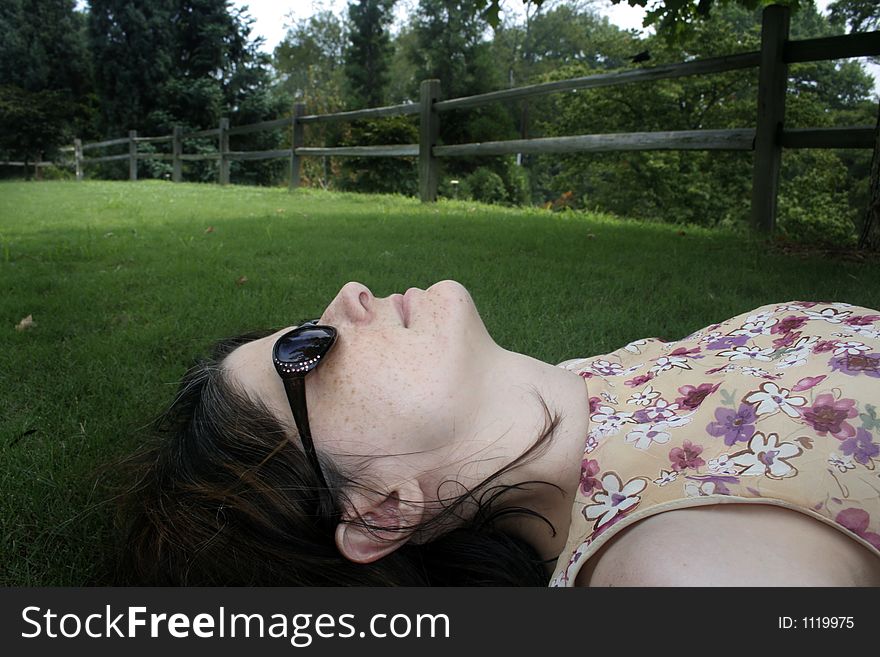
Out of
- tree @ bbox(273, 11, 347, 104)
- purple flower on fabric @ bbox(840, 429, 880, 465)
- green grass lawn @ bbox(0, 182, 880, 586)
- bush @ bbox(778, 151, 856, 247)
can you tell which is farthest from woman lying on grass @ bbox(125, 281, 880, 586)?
tree @ bbox(273, 11, 347, 104)

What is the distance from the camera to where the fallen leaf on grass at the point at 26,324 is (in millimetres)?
2893

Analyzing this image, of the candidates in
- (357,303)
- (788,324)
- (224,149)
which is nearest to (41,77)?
(224,149)

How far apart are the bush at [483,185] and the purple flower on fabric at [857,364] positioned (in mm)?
19231

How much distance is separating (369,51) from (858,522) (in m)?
26.2

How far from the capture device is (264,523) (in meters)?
1.23

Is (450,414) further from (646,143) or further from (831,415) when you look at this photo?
(646,143)

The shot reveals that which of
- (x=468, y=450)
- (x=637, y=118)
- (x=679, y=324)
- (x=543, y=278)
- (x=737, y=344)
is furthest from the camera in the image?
(x=637, y=118)

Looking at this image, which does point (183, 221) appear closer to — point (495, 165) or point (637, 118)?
point (637, 118)

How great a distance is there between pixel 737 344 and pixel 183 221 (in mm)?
5629

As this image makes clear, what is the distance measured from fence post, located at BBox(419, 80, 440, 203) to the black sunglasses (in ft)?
23.3

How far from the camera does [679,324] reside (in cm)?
292

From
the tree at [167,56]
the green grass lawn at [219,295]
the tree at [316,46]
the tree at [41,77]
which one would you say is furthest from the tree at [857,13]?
the tree at [316,46]

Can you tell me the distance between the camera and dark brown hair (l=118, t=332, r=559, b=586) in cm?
123
